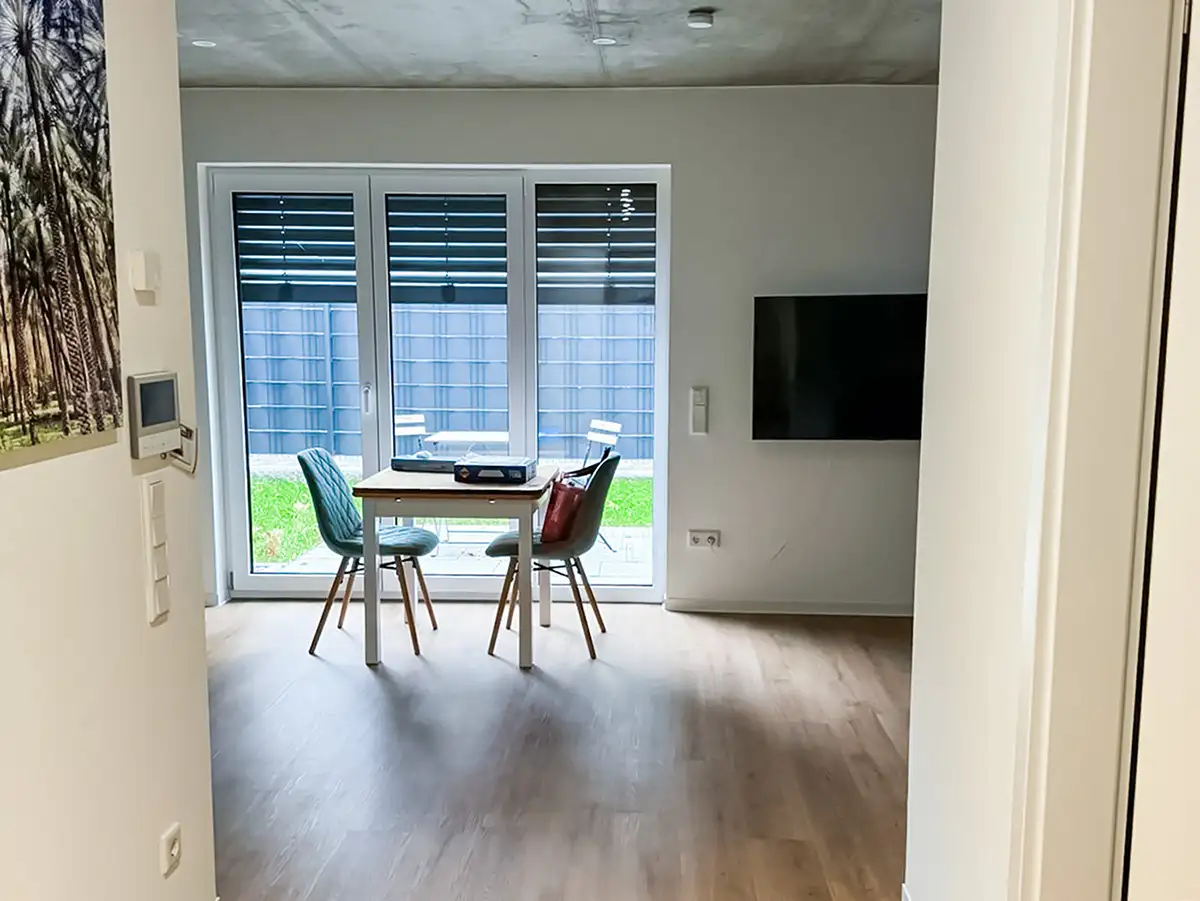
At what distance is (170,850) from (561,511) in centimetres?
246

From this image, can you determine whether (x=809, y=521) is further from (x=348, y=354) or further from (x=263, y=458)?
(x=263, y=458)

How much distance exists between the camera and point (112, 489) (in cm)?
172

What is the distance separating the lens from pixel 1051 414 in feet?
4.53

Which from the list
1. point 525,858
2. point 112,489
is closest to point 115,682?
point 112,489

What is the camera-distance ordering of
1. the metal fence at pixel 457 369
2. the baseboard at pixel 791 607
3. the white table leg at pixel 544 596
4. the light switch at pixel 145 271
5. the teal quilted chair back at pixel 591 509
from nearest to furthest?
1. the light switch at pixel 145 271
2. the teal quilted chair back at pixel 591 509
3. the white table leg at pixel 544 596
4. the baseboard at pixel 791 607
5. the metal fence at pixel 457 369

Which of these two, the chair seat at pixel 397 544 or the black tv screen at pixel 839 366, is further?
the black tv screen at pixel 839 366

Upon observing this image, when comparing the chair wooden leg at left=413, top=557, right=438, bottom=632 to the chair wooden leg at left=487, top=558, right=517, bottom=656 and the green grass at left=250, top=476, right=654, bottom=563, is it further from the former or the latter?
the green grass at left=250, top=476, right=654, bottom=563

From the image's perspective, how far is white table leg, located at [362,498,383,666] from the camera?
13.1 feet

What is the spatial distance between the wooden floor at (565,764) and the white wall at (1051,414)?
96cm

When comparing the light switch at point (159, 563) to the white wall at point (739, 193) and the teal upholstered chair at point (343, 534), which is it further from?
the white wall at point (739, 193)

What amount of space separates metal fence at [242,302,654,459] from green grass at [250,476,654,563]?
0.29 meters

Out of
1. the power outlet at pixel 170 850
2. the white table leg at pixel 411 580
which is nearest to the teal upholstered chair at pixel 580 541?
the white table leg at pixel 411 580

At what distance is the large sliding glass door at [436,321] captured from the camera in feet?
16.2

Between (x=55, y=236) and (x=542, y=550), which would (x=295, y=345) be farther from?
(x=55, y=236)
